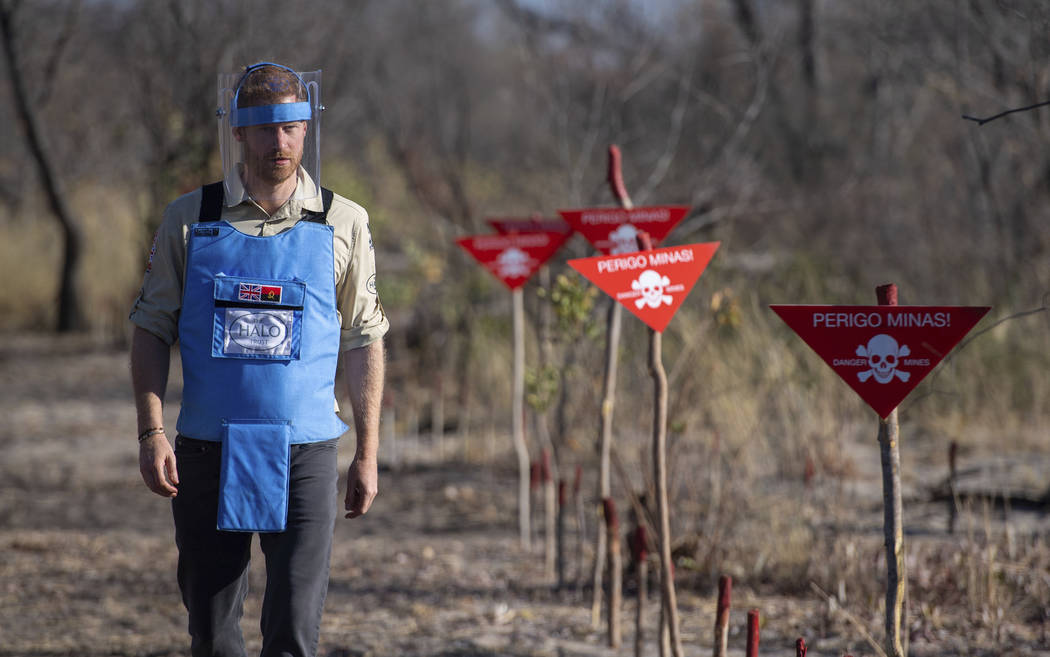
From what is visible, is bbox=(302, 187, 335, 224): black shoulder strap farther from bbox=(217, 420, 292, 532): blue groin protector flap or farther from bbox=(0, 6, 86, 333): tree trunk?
bbox=(0, 6, 86, 333): tree trunk

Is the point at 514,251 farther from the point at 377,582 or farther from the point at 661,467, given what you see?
the point at 661,467

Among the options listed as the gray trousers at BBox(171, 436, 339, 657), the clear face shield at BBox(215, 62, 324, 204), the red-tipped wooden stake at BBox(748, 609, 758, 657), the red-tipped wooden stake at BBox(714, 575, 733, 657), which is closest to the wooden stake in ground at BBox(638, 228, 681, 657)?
the red-tipped wooden stake at BBox(714, 575, 733, 657)

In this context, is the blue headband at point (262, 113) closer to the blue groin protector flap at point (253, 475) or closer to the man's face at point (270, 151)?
the man's face at point (270, 151)

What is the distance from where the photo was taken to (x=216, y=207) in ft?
9.01

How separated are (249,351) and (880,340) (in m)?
1.46

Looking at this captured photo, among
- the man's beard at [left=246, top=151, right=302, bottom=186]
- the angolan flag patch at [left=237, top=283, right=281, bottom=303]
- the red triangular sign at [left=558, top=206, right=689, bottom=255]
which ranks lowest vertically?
the angolan flag patch at [left=237, top=283, right=281, bottom=303]

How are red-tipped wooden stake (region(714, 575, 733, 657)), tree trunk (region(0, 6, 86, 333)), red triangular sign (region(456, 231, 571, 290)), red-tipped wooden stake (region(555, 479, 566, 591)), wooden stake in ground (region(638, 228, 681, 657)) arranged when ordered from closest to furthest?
red-tipped wooden stake (region(714, 575, 733, 657)) < wooden stake in ground (region(638, 228, 681, 657)) < red-tipped wooden stake (region(555, 479, 566, 591)) < red triangular sign (region(456, 231, 571, 290)) < tree trunk (region(0, 6, 86, 333))

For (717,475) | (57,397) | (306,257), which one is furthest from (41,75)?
(306,257)

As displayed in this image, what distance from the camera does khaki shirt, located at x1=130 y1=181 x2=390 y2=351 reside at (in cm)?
273

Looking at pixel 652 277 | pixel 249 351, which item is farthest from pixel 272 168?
pixel 652 277

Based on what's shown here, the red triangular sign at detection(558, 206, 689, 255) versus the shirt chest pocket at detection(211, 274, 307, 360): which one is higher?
the red triangular sign at detection(558, 206, 689, 255)

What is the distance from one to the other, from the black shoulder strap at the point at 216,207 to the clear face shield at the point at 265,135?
3 centimetres

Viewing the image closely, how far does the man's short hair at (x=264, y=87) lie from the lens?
279 centimetres

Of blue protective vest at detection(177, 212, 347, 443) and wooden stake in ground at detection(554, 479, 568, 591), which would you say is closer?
blue protective vest at detection(177, 212, 347, 443)
